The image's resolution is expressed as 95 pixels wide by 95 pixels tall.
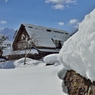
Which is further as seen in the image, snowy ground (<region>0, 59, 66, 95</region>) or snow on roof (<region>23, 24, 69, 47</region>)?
snow on roof (<region>23, 24, 69, 47</region>)

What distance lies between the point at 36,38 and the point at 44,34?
94.9 inches

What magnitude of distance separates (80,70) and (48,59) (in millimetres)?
7083

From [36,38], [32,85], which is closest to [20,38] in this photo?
[36,38]

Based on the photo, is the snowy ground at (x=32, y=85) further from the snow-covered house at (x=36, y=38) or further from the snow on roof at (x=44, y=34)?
the snow on roof at (x=44, y=34)

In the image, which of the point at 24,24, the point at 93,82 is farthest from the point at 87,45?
the point at 24,24

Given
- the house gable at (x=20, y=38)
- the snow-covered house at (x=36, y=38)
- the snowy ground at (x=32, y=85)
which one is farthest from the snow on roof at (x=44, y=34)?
the snowy ground at (x=32, y=85)

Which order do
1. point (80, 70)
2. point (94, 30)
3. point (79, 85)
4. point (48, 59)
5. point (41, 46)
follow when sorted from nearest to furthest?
point (94, 30), point (80, 70), point (79, 85), point (48, 59), point (41, 46)

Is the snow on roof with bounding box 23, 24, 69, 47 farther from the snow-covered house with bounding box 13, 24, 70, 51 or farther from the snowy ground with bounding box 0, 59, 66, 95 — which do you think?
the snowy ground with bounding box 0, 59, 66, 95

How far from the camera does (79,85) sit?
4.29 meters

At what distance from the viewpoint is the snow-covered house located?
26225mm

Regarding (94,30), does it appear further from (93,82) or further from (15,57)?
(15,57)

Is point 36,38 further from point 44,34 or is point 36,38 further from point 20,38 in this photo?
point 20,38

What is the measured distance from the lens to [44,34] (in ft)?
95.2

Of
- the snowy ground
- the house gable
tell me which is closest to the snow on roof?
the house gable
